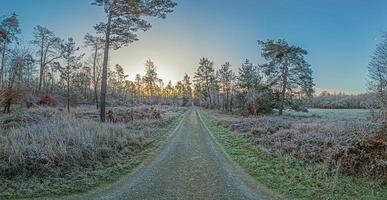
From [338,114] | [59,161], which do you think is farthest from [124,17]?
[338,114]

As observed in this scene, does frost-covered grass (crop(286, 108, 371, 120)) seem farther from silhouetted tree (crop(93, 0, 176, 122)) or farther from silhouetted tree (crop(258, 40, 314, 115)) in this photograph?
silhouetted tree (crop(93, 0, 176, 122))

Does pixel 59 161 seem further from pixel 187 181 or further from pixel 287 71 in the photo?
pixel 287 71

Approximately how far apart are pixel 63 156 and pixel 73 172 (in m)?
0.96

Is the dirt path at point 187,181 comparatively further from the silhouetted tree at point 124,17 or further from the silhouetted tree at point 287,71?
the silhouetted tree at point 287,71

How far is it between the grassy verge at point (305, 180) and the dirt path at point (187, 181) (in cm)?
72

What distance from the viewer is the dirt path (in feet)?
28.1

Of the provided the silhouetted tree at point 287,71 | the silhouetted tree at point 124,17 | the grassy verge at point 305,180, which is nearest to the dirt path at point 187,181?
the grassy verge at point 305,180

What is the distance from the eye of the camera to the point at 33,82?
7462 centimetres

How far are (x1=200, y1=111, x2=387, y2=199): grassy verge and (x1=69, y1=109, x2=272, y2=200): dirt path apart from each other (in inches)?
28.3

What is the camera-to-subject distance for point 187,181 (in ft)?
32.7

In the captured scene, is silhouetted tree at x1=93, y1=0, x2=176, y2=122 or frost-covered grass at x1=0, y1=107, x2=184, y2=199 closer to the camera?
frost-covered grass at x1=0, y1=107, x2=184, y2=199

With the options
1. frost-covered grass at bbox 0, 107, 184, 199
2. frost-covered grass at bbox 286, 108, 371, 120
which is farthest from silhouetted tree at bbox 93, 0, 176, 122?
frost-covered grass at bbox 286, 108, 371, 120

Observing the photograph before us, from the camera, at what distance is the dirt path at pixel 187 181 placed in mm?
8555

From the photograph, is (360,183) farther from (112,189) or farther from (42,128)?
(42,128)
